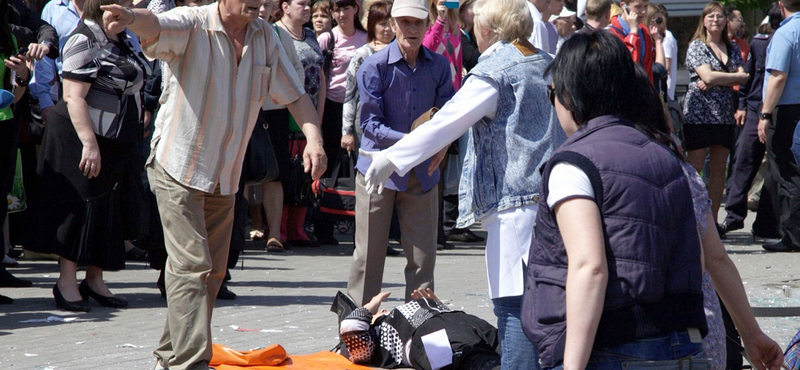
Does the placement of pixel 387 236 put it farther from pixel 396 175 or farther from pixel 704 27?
pixel 704 27

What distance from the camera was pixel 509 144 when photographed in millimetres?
4473

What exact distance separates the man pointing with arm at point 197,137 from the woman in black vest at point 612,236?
96.9 inches

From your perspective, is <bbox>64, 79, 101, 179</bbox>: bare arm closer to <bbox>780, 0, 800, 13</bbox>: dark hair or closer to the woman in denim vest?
the woman in denim vest

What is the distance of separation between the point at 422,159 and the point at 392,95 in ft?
8.21

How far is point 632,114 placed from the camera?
312 cm

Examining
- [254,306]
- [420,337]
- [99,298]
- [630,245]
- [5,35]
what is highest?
[5,35]

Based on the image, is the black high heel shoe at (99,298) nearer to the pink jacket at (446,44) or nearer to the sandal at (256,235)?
the pink jacket at (446,44)

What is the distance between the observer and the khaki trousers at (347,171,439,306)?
6.61 m

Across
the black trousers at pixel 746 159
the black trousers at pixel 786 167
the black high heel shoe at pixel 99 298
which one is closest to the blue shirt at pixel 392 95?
the black high heel shoe at pixel 99 298

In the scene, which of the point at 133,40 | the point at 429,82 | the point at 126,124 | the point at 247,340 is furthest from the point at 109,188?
the point at 429,82

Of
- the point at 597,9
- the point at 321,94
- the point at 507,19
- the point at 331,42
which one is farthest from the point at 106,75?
the point at 597,9

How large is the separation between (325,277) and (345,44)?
116 inches

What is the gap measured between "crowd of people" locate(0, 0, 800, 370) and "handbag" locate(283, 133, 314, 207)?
23 mm

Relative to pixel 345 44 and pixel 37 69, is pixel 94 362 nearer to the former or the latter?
pixel 37 69
